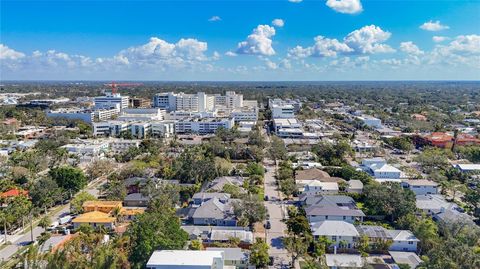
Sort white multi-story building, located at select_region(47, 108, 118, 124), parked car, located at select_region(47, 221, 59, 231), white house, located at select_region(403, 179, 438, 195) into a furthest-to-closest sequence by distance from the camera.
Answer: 1. white multi-story building, located at select_region(47, 108, 118, 124)
2. white house, located at select_region(403, 179, 438, 195)
3. parked car, located at select_region(47, 221, 59, 231)

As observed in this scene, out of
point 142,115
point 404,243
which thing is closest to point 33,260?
point 404,243

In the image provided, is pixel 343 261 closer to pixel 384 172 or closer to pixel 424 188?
pixel 424 188

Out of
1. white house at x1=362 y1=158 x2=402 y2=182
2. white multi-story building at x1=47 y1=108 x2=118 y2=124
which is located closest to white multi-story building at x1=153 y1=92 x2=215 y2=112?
white multi-story building at x1=47 y1=108 x2=118 y2=124

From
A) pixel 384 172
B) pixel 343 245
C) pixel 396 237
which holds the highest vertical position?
pixel 384 172

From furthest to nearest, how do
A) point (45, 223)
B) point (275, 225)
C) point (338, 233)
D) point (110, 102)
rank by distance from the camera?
point (110, 102)
point (275, 225)
point (45, 223)
point (338, 233)

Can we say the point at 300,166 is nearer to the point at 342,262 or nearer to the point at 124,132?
the point at 342,262

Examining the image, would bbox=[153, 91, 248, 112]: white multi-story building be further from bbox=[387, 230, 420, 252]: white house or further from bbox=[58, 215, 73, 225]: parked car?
bbox=[387, 230, 420, 252]: white house

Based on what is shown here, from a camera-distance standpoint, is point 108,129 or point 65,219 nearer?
point 65,219
